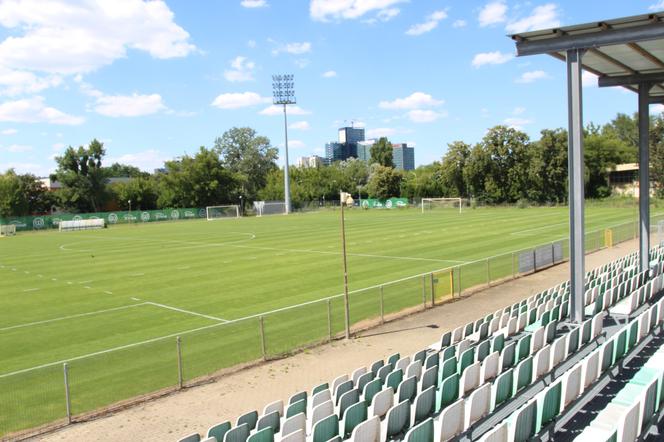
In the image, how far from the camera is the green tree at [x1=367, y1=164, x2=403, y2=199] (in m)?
125

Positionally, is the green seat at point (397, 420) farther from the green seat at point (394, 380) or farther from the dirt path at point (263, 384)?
the dirt path at point (263, 384)

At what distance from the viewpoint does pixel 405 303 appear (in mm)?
21156

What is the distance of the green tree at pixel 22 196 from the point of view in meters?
93.3

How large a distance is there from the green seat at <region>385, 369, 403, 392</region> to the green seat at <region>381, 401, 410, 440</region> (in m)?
1.52

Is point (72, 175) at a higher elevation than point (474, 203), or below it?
higher

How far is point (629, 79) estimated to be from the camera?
1816 cm

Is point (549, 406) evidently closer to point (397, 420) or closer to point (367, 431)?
point (397, 420)

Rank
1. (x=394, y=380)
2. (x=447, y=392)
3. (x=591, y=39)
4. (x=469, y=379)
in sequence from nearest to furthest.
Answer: (x=447, y=392) < (x=469, y=379) < (x=394, y=380) < (x=591, y=39)

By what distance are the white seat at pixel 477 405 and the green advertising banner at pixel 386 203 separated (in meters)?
104

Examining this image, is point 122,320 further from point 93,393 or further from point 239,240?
point 239,240

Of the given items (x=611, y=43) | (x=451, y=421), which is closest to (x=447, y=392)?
(x=451, y=421)

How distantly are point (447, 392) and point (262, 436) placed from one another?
129 inches

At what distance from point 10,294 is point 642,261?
93.5 feet

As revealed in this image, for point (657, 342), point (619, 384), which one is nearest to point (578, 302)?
point (657, 342)
